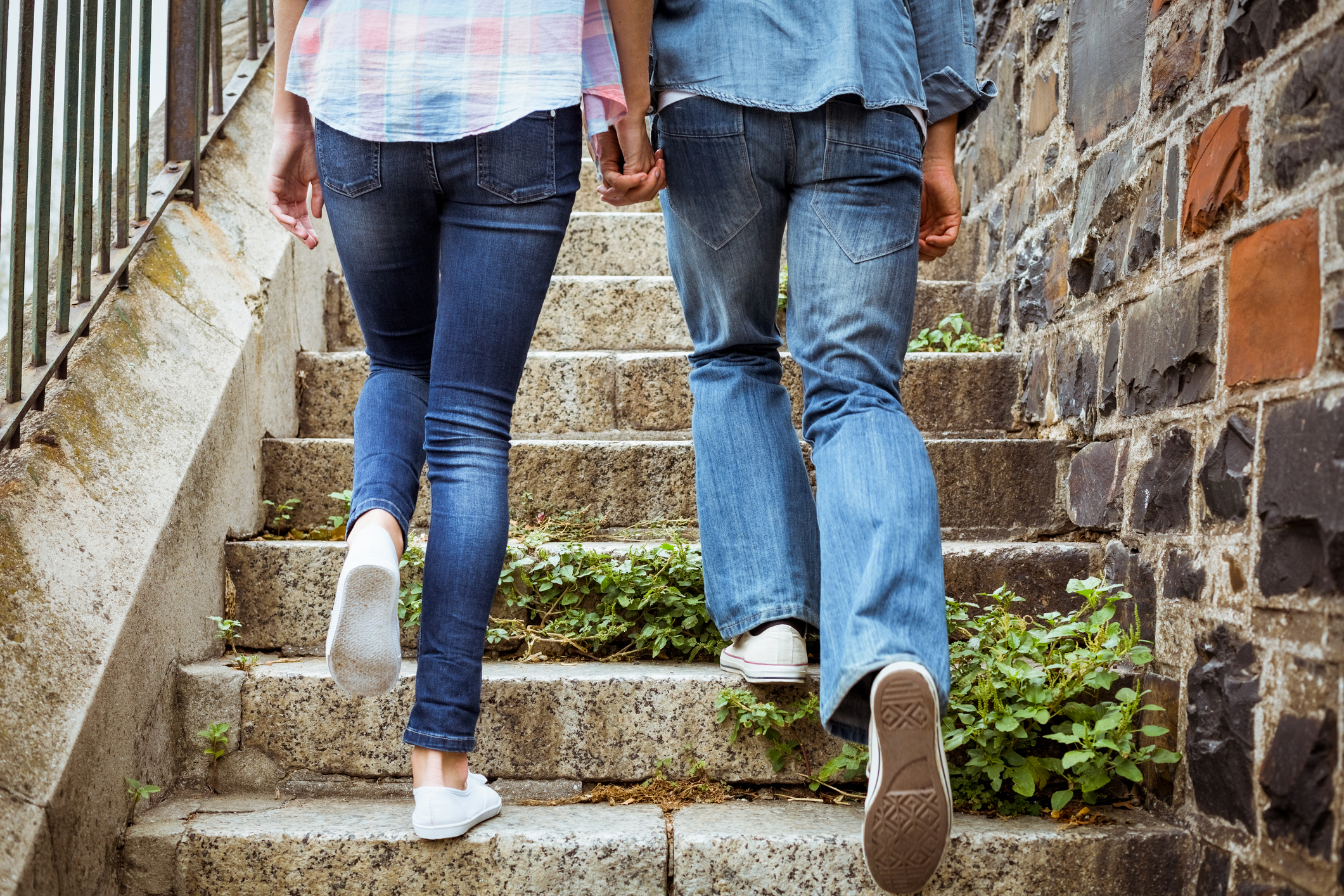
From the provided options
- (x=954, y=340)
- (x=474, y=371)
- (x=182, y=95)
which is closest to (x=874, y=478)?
(x=474, y=371)

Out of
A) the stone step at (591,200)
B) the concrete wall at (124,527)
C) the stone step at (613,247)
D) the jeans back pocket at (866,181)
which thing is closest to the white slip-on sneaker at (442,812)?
the concrete wall at (124,527)

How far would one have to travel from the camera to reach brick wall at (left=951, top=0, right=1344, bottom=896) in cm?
121

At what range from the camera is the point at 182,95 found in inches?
95.1

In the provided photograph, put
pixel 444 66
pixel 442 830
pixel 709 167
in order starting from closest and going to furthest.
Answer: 1. pixel 444 66
2. pixel 442 830
3. pixel 709 167

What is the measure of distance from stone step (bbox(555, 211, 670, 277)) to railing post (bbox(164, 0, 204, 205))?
43.6 inches

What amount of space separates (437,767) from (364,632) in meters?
0.24

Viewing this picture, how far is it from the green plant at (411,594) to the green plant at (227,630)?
0.30 m

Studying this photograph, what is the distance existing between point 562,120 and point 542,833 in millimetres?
1012

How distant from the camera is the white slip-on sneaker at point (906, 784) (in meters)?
1.26

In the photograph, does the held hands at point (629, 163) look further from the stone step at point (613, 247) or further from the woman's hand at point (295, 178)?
the stone step at point (613, 247)

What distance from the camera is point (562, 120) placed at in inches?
55.5

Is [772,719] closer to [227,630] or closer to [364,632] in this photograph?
[364,632]

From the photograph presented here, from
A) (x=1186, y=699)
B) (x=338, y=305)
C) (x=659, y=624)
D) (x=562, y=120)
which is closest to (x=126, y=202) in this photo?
(x=338, y=305)

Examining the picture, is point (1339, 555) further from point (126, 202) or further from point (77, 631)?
point (126, 202)
